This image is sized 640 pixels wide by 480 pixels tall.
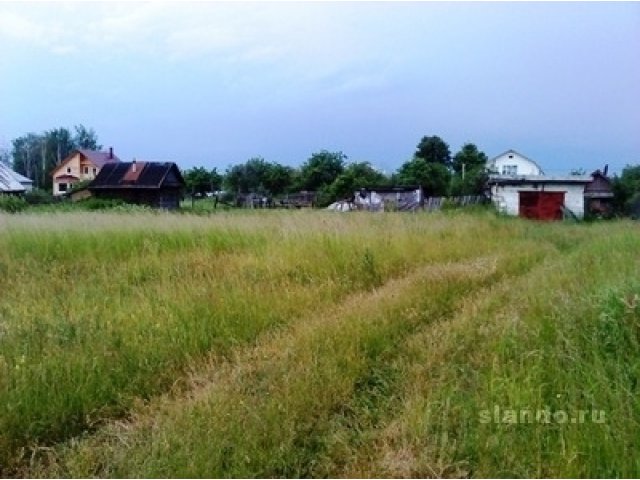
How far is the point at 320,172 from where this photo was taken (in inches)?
1526

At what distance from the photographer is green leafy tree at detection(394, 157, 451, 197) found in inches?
1348

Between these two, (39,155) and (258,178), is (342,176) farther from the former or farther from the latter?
(39,155)

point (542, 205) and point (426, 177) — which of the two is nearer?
point (542, 205)

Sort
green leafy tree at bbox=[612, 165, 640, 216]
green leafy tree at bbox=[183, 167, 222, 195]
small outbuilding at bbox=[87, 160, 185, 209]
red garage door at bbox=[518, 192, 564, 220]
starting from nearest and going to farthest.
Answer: red garage door at bbox=[518, 192, 564, 220]
green leafy tree at bbox=[612, 165, 640, 216]
small outbuilding at bbox=[87, 160, 185, 209]
green leafy tree at bbox=[183, 167, 222, 195]

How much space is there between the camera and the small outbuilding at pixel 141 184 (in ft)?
113

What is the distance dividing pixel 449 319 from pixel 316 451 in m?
2.22

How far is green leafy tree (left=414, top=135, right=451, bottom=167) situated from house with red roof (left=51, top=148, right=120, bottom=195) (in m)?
29.9

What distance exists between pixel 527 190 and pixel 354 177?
40.6 ft

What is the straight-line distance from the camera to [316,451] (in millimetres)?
2334

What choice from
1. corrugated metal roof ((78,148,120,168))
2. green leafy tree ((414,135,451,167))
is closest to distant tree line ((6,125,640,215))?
green leafy tree ((414,135,451,167))

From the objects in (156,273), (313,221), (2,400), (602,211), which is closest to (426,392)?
(2,400)

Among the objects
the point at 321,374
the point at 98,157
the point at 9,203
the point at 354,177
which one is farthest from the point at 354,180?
the point at 321,374

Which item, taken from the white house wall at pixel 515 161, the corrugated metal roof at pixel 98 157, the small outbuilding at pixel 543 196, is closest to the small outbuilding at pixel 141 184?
the corrugated metal roof at pixel 98 157

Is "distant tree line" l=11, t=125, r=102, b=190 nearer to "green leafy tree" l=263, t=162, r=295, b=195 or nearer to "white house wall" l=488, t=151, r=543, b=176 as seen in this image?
"green leafy tree" l=263, t=162, r=295, b=195
